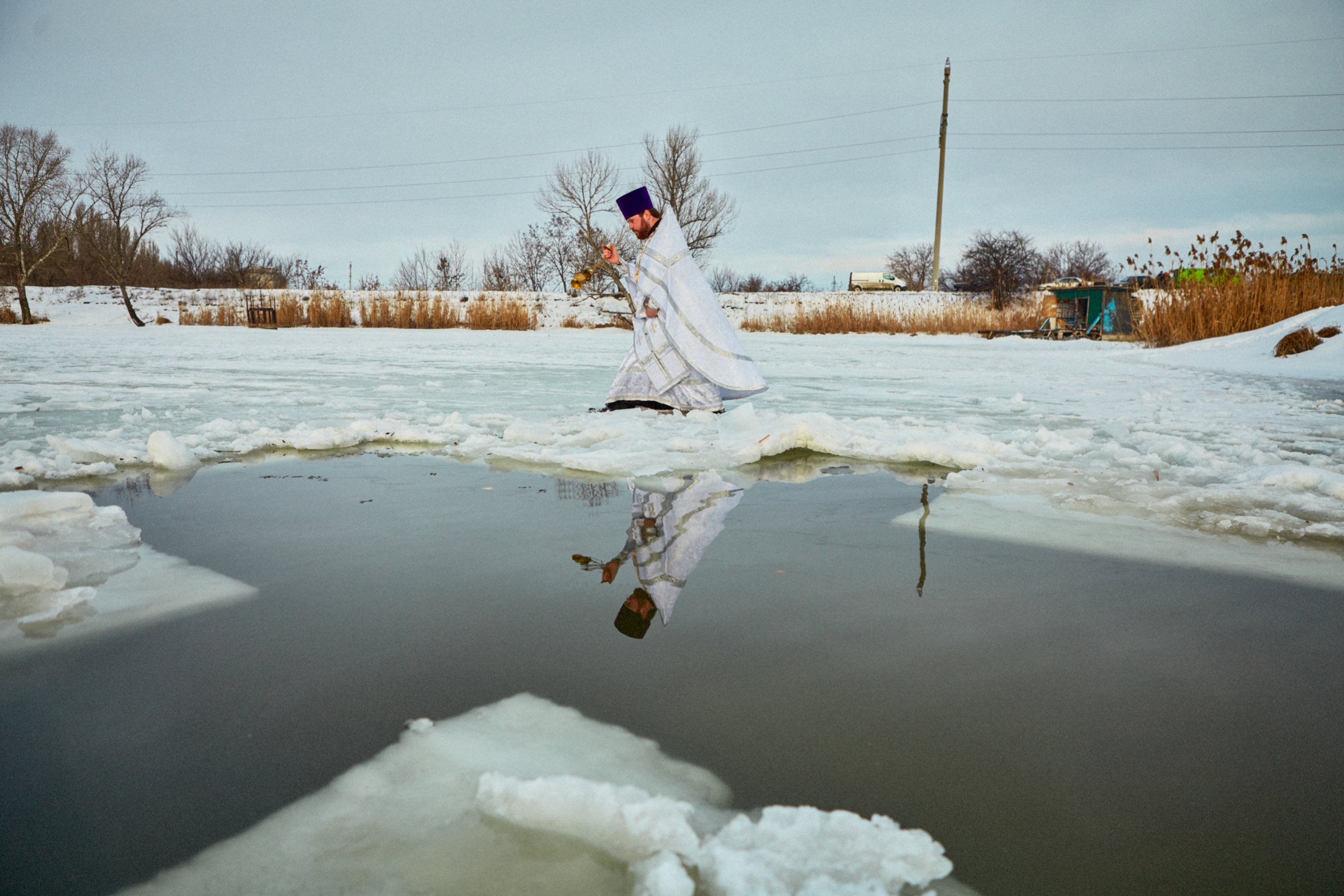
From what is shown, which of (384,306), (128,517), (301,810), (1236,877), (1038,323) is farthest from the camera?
(384,306)

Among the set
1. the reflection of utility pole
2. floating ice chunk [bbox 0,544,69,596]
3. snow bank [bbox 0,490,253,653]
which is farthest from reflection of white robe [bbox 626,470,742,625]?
floating ice chunk [bbox 0,544,69,596]

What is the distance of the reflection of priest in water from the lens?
5.95 feet

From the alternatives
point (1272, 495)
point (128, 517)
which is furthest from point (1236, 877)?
point (128, 517)

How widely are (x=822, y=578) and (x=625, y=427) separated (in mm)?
2445

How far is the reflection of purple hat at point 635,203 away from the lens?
471 centimetres

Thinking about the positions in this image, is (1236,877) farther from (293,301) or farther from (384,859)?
(293,301)

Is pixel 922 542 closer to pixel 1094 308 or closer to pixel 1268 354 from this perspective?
pixel 1268 354

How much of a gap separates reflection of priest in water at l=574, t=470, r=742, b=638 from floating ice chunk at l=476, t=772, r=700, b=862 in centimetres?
54

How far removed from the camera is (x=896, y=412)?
5246mm

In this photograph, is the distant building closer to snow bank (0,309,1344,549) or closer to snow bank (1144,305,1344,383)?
snow bank (0,309,1344,549)

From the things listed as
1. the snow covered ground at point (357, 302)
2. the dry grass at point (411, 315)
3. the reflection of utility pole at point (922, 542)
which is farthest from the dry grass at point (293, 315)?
the reflection of utility pole at point (922, 542)

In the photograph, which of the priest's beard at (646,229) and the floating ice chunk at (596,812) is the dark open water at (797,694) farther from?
the priest's beard at (646,229)

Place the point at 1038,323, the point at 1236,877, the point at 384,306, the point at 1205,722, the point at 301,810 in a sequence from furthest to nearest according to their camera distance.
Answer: the point at 384,306
the point at 1038,323
the point at 1205,722
the point at 301,810
the point at 1236,877

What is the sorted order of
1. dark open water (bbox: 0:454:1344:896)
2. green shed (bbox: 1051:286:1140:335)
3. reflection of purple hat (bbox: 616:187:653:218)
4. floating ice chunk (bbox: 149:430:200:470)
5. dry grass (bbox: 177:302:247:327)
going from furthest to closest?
1. dry grass (bbox: 177:302:247:327)
2. green shed (bbox: 1051:286:1140:335)
3. reflection of purple hat (bbox: 616:187:653:218)
4. floating ice chunk (bbox: 149:430:200:470)
5. dark open water (bbox: 0:454:1344:896)
